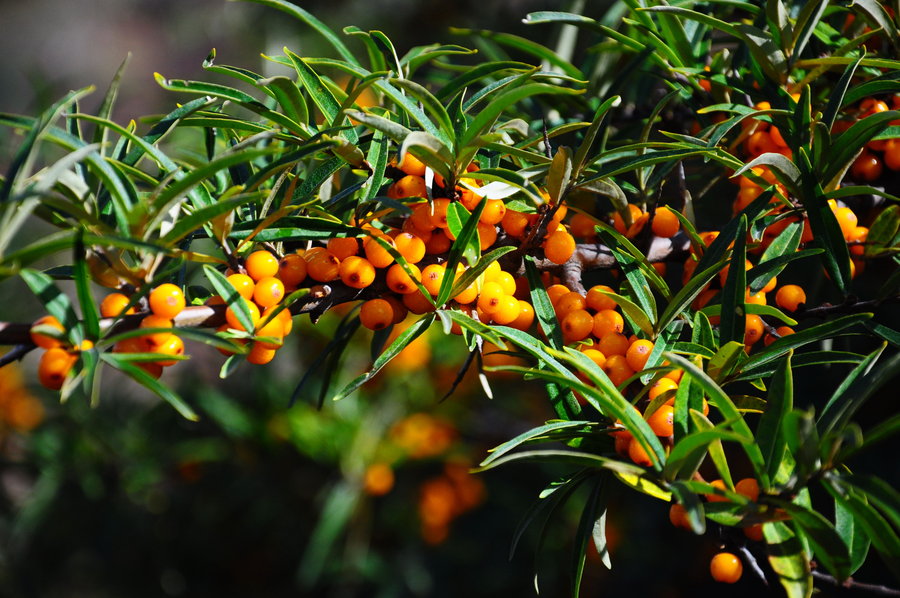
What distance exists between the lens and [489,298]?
1.56 feet

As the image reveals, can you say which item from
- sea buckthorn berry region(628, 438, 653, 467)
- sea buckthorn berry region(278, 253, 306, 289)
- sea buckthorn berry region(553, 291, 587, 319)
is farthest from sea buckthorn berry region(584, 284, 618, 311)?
sea buckthorn berry region(278, 253, 306, 289)

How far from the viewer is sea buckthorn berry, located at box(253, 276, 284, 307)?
0.44m

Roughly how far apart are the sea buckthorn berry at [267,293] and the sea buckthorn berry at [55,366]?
11cm

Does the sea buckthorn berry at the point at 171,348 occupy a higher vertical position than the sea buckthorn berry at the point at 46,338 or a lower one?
lower

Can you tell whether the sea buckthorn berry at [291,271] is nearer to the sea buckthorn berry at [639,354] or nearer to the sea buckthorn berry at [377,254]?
the sea buckthorn berry at [377,254]

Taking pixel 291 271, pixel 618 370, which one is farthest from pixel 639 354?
pixel 291 271

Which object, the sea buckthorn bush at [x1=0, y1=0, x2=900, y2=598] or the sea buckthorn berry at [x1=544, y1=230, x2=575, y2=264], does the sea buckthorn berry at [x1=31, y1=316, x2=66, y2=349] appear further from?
the sea buckthorn berry at [x1=544, y1=230, x2=575, y2=264]

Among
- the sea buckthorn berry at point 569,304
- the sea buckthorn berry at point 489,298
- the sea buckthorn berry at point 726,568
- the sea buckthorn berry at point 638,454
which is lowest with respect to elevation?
the sea buckthorn berry at point 726,568

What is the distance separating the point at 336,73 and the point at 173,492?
1.20 m

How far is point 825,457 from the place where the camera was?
1.21 feet

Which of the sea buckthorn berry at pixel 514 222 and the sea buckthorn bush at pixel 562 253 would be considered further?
the sea buckthorn berry at pixel 514 222

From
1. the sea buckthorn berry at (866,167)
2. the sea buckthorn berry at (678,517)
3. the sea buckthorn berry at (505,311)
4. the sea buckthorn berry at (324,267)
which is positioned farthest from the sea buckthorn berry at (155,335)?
the sea buckthorn berry at (866,167)

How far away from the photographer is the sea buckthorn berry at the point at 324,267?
47 cm

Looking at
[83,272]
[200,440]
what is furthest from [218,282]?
[200,440]
